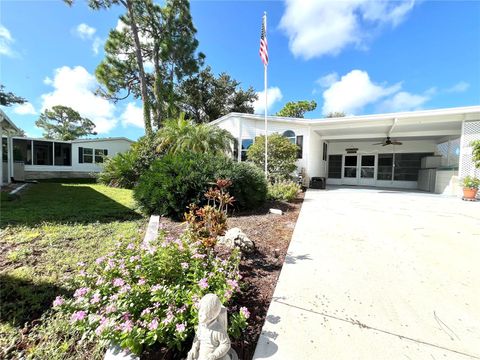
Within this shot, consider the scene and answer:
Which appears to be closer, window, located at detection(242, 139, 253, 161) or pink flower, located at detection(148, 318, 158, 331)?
pink flower, located at detection(148, 318, 158, 331)

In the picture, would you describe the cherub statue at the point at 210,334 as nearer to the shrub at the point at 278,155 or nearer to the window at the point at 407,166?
the shrub at the point at 278,155

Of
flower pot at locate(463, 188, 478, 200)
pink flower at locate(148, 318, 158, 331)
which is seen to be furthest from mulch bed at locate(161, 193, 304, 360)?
flower pot at locate(463, 188, 478, 200)

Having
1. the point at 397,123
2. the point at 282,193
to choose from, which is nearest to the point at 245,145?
the point at 282,193

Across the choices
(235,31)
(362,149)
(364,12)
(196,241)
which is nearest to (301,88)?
(362,149)

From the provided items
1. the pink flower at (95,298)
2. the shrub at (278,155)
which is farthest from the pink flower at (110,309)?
the shrub at (278,155)

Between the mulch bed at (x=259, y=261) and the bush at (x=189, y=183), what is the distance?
409 millimetres

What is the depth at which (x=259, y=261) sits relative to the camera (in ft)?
9.70

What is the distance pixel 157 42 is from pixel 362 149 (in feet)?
59.6

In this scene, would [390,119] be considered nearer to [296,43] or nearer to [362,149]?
[362,149]

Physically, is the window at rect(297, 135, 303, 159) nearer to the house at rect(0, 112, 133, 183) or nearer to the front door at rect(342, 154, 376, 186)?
the front door at rect(342, 154, 376, 186)

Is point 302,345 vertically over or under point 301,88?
under

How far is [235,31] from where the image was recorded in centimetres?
1092

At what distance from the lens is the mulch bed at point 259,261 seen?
1774 millimetres

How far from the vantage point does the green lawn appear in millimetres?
1694
